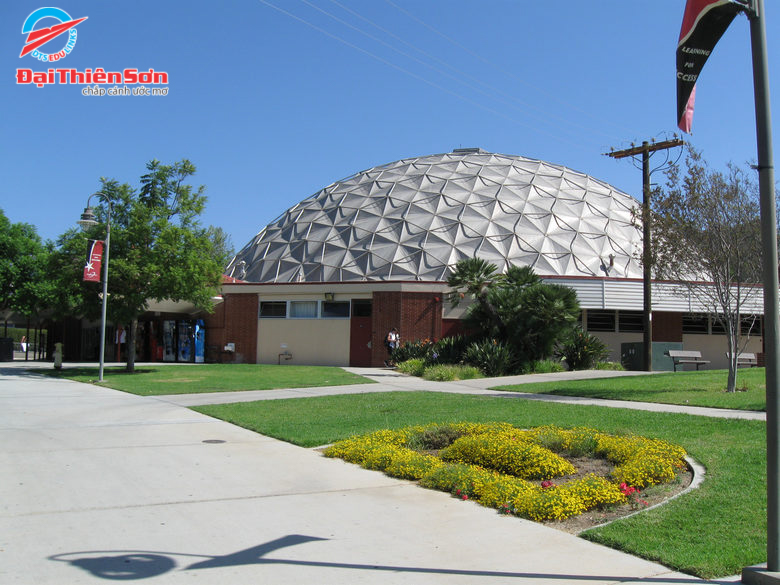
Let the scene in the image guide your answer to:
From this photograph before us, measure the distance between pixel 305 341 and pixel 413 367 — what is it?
27.9 ft

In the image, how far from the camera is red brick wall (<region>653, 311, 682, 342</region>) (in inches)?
1180

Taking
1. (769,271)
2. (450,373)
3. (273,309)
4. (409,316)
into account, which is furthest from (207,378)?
(769,271)

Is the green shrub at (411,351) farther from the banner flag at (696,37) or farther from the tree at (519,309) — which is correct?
the banner flag at (696,37)

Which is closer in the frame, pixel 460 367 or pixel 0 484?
pixel 0 484

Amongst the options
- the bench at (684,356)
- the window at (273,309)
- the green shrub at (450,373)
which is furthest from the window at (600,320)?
the window at (273,309)

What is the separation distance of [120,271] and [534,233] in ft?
67.1

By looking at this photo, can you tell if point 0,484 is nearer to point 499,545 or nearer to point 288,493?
point 288,493

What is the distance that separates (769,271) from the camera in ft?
15.6

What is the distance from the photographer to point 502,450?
8.12 metres

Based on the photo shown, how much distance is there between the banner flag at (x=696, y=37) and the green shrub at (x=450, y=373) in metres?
16.9

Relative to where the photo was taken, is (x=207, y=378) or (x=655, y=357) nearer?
(x=207, y=378)

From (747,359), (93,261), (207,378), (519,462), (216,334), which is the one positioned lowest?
(207,378)

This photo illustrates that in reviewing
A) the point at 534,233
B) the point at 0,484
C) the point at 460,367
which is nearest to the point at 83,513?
the point at 0,484

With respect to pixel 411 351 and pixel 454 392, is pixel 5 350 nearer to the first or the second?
pixel 411 351
